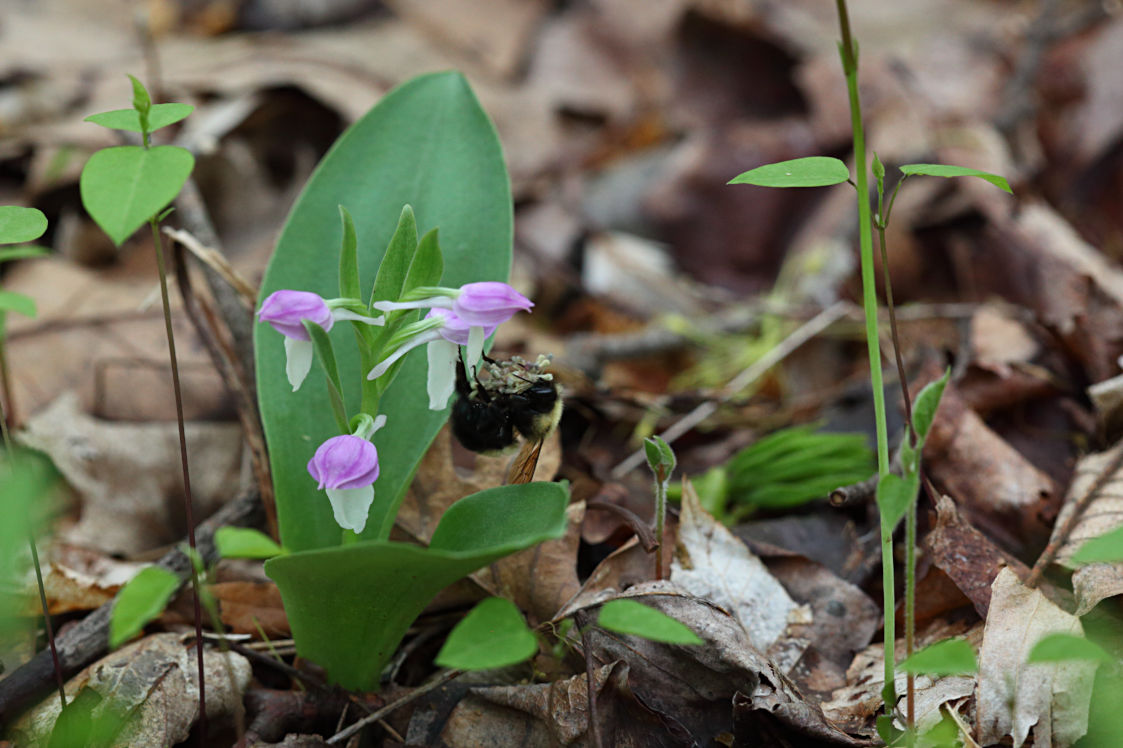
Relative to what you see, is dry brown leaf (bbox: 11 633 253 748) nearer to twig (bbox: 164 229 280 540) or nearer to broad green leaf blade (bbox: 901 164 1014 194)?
twig (bbox: 164 229 280 540)

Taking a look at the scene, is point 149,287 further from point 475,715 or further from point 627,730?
point 627,730

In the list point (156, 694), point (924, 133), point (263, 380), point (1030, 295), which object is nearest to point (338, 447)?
point (263, 380)

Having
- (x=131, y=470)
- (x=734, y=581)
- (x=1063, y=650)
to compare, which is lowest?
(x=131, y=470)

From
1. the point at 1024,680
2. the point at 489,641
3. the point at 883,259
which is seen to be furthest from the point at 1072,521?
the point at 489,641

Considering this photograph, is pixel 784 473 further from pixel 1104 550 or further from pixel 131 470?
pixel 131 470

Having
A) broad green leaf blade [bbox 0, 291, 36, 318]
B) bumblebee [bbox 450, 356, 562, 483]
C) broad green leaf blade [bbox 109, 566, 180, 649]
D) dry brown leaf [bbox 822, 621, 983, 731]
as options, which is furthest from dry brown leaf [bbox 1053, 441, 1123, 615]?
broad green leaf blade [bbox 0, 291, 36, 318]

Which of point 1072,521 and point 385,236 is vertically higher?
point 385,236
